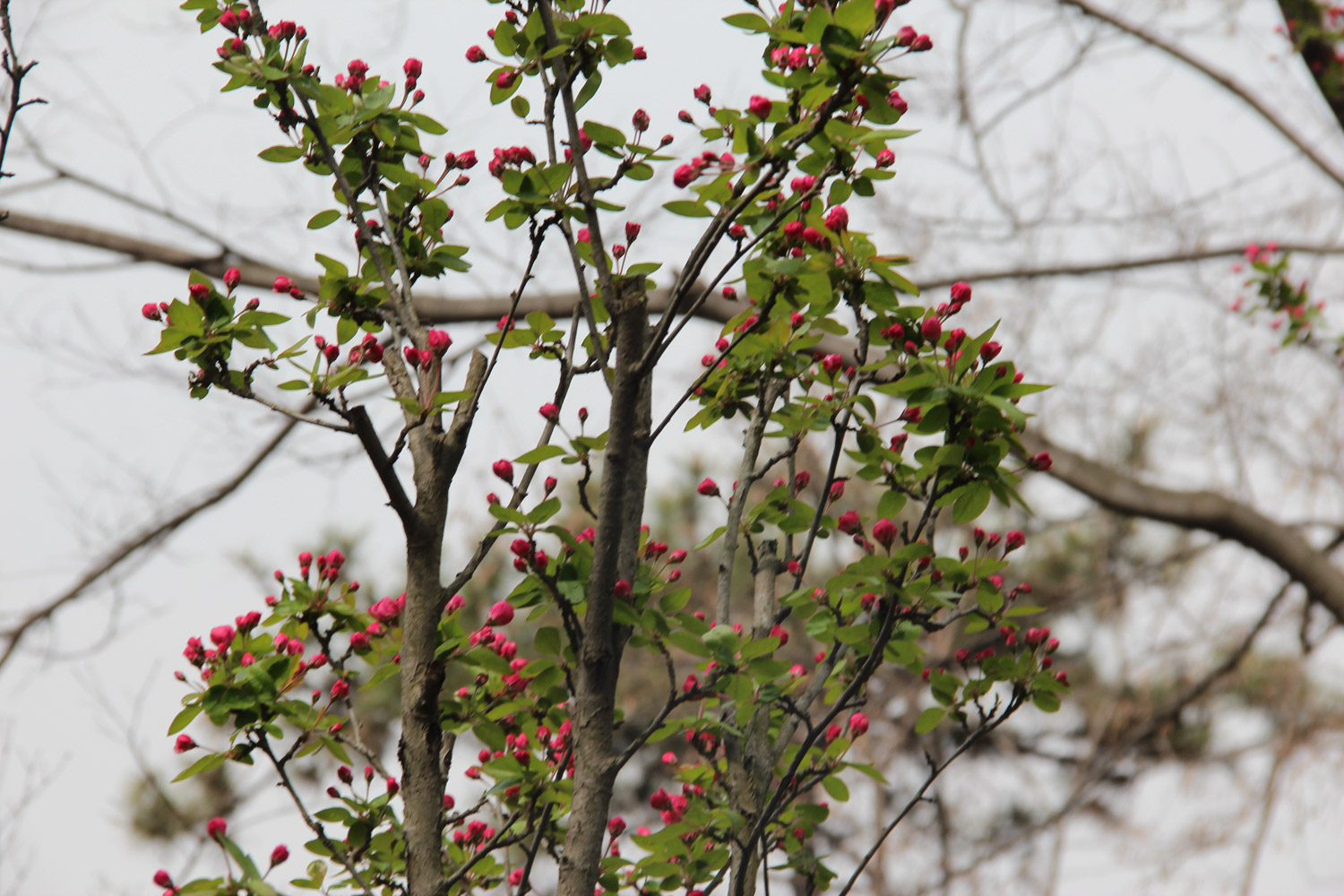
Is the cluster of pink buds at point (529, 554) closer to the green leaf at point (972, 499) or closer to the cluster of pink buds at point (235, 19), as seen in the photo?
the green leaf at point (972, 499)

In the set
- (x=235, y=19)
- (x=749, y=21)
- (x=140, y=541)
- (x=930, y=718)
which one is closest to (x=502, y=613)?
(x=930, y=718)

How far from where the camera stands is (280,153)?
1.88 m

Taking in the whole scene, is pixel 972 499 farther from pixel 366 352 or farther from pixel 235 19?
pixel 235 19

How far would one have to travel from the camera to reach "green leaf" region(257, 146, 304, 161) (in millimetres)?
1857

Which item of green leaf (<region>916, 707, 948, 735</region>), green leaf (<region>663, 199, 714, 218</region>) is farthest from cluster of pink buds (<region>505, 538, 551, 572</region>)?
green leaf (<region>916, 707, 948, 735</region>)

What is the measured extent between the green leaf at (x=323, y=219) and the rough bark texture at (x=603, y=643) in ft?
2.30

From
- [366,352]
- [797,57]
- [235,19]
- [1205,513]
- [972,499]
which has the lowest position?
[972,499]

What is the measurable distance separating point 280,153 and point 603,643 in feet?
3.51

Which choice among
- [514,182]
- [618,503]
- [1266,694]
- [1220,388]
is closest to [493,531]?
[618,503]

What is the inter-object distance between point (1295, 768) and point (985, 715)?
816 centimetres

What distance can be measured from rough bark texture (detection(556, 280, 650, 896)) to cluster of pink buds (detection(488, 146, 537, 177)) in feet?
1.11

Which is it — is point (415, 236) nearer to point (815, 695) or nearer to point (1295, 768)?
point (815, 695)

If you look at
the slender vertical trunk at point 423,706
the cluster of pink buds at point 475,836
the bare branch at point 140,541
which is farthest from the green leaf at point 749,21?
the bare branch at point 140,541

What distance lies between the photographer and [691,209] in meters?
1.71
